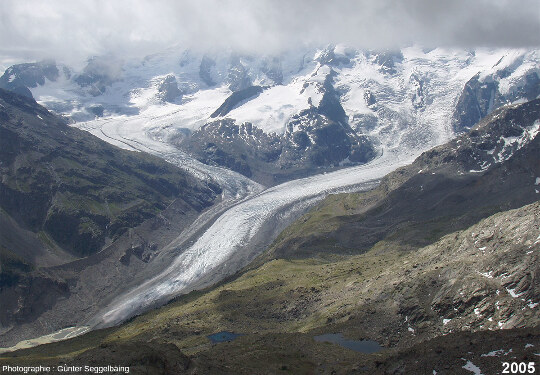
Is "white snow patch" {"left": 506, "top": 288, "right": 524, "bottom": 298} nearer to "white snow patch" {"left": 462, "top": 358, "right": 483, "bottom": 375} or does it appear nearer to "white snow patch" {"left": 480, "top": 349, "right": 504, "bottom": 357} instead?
"white snow patch" {"left": 480, "top": 349, "right": 504, "bottom": 357}

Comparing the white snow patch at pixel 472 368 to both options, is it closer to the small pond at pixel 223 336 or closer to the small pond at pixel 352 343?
the small pond at pixel 352 343

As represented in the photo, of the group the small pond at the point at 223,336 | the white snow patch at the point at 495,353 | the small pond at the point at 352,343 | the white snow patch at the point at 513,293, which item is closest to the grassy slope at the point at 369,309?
the white snow patch at the point at 513,293

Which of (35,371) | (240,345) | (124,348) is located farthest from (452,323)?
(35,371)

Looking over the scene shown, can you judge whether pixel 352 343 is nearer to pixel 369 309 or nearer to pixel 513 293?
pixel 369 309

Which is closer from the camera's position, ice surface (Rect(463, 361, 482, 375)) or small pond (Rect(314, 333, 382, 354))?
ice surface (Rect(463, 361, 482, 375))

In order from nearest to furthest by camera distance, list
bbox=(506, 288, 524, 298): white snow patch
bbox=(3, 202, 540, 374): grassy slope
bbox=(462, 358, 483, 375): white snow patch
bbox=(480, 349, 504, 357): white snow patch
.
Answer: bbox=(462, 358, 483, 375): white snow patch
bbox=(480, 349, 504, 357): white snow patch
bbox=(3, 202, 540, 374): grassy slope
bbox=(506, 288, 524, 298): white snow patch

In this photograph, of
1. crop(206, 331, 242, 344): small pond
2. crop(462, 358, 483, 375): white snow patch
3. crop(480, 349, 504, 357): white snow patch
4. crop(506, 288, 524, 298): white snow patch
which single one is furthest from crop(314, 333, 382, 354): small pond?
crop(480, 349, 504, 357): white snow patch
